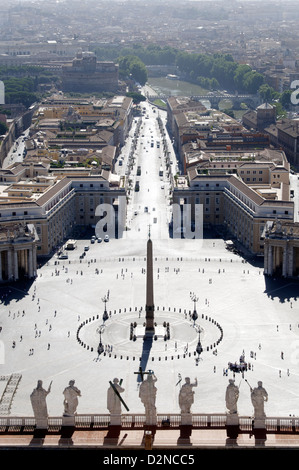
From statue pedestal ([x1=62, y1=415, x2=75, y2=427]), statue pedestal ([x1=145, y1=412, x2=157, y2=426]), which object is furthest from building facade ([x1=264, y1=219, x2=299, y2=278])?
statue pedestal ([x1=62, y1=415, x2=75, y2=427])

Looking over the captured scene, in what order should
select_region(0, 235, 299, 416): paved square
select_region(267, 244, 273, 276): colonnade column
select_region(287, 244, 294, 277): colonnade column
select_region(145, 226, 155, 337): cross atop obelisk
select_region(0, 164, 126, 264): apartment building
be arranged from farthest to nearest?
select_region(0, 164, 126, 264): apartment building, select_region(267, 244, 273, 276): colonnade column, select_region(287, 244, 294, 277): colonnade column, select_region(145, 226, 155, 337): cross atop obelisk, select_region(0, 235, 299, 416): paved square

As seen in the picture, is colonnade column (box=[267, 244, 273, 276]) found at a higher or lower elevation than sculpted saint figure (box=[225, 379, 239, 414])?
lower

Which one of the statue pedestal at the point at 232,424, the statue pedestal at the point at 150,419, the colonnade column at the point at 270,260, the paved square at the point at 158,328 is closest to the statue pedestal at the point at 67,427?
the statue pedestal at the point at 150,419

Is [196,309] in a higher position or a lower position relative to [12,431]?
lower

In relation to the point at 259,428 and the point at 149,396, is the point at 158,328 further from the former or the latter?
the point at 259,428

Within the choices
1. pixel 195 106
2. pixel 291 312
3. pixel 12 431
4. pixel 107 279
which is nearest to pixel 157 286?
pixel 107 279

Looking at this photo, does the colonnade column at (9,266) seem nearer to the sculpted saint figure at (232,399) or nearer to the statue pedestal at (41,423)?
the statue pedestal at (41,423)

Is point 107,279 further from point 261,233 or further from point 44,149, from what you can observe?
point 44,149

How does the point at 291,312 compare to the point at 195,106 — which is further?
the point at 195,106

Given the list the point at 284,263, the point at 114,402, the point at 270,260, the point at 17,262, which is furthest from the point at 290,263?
the point at 114,402

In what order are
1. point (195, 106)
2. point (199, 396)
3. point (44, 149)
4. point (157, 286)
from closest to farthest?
point (199, 396)
point (157, 286)
point (44, 149)
point (195, 106)

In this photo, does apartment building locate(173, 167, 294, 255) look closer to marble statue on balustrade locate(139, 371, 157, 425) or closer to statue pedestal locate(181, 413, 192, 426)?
statue pedestal locate(181, 413, 192, 426)
